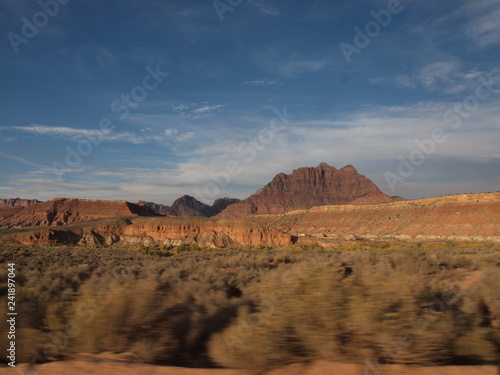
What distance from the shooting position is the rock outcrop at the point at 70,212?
9406 centimetres

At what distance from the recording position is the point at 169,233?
6128 cm

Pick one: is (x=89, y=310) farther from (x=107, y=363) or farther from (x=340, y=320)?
(x=340, y=320)

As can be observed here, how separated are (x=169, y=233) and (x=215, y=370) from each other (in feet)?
193

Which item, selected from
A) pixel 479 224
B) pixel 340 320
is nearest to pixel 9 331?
pixel 340 320

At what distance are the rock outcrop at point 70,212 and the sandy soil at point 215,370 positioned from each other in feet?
304

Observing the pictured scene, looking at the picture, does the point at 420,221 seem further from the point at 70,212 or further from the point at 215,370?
the point at 70,212

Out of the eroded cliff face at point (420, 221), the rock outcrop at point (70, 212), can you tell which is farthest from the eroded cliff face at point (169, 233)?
the rock outcrop at point (70, 212)

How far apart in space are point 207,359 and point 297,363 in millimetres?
1398

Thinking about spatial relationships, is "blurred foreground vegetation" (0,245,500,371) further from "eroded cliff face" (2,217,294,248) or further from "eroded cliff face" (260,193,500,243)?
"eroded cliff face" (260,193,500,243)

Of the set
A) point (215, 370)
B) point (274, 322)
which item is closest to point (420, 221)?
point (274, 322)

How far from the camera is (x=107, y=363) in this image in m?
4.66

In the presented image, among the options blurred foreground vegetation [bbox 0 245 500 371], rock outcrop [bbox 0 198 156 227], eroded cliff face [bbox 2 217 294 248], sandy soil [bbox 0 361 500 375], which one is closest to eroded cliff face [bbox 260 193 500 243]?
eroded cliff face [bbox 2 217 294 248]

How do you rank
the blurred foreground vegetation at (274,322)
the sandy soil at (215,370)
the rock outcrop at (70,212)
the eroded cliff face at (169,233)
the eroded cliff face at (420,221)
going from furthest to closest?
1. the rock outcrop at (70,212)
2. the eroded cliff face at (420,221)
3. the eroded cliff face at (169,233)
4. the blurred foreground vegetation at (274,322)
5. the sandy soil at (215,370)

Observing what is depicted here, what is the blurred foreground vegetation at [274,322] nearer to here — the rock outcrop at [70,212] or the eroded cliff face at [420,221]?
the eroded cliff face at [420,221]
